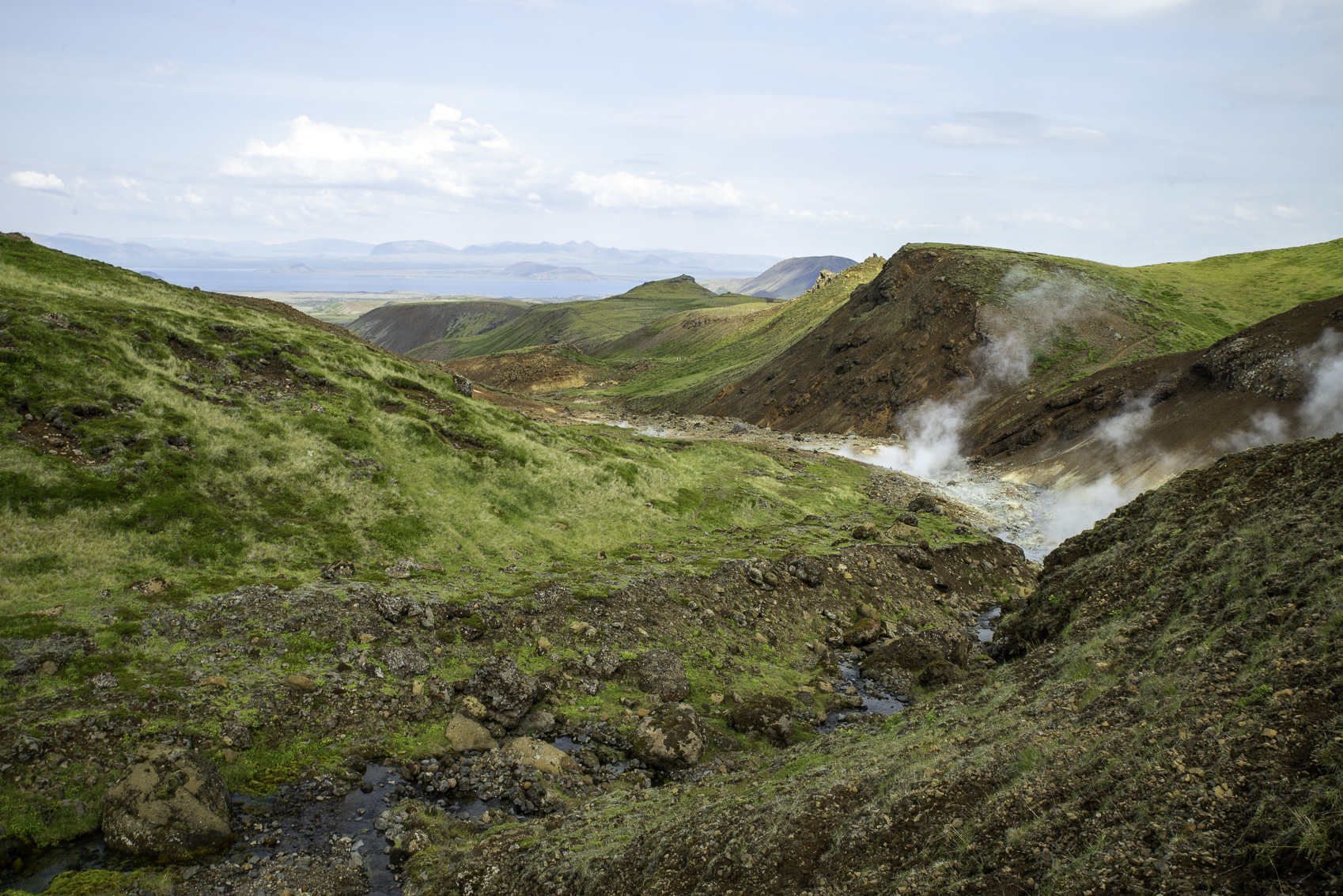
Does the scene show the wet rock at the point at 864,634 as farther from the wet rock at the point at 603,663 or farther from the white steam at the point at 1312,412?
the white steam at the point at 1312,412

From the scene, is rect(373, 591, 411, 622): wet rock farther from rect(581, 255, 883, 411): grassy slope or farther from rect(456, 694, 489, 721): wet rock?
rect(581, 255, 883, 411): grassy slope

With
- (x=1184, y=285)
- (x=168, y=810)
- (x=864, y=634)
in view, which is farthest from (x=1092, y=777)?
(x=1184, y=285)

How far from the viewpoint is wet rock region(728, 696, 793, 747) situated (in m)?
24.4

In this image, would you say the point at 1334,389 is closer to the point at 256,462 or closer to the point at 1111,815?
the point at 1111,815

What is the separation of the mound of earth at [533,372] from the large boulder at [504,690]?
382 feet

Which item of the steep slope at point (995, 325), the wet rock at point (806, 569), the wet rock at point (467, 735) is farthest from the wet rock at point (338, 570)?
the steep slope at point (995, 325)

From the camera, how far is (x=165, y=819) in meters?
16.5

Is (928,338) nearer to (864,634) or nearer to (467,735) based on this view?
(864,634)

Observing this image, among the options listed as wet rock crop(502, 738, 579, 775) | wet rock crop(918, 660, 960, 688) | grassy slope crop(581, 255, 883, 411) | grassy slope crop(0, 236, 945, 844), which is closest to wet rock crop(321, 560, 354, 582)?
grassy slope crop(0, 236, 945, 844)

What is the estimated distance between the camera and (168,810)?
16672 millimetres

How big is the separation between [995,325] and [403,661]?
8150 centimetres

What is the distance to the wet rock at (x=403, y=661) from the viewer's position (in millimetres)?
24125

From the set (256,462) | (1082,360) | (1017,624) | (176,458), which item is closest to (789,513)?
(1017,624)

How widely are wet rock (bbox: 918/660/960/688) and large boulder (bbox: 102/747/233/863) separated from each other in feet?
79.6
